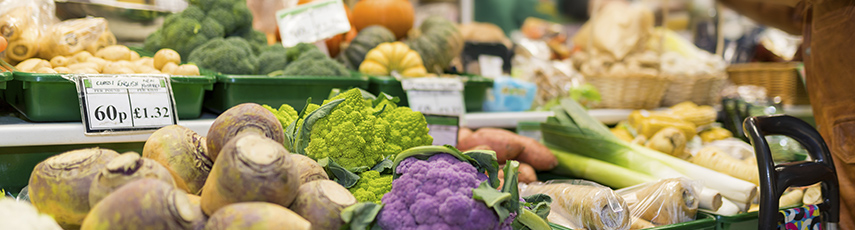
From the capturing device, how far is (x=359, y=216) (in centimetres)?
88

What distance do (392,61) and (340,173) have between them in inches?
36.0

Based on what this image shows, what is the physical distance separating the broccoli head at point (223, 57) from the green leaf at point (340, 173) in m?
0.62

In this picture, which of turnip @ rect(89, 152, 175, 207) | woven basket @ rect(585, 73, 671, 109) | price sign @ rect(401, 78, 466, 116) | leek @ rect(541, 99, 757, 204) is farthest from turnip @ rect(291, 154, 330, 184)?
woven basket @ rect(585, 73, 671, 109)

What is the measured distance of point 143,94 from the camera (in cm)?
123

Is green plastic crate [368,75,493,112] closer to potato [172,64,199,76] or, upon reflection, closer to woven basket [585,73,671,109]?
potato [172,64,199,76]

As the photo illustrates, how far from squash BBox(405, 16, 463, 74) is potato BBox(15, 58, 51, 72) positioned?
119cm

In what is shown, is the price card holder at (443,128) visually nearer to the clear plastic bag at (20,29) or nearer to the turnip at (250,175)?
the turnip at (250,175)

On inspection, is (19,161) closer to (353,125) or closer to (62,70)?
(62,70)

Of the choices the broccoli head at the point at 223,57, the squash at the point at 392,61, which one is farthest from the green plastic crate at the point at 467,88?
the broccoli head at the point at 223,57

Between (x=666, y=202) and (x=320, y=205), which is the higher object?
(x=320, y=205)

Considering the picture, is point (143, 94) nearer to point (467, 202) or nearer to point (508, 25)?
point (467, 202)

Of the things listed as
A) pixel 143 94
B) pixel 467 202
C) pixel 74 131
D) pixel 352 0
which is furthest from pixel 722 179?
pixel 352 0

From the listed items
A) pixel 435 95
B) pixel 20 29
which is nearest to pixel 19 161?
pixel 20 29

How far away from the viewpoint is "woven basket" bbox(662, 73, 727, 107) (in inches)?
102
